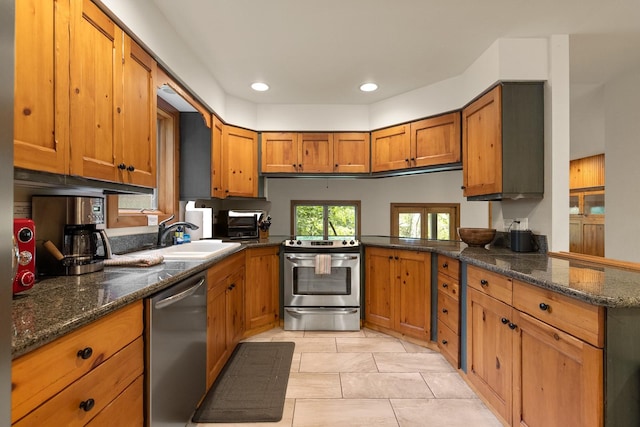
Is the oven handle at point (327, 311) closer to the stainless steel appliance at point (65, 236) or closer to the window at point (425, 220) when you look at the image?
the window at point (425, 220)

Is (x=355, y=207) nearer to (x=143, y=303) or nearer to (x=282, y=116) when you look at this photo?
(x=282, y=116)

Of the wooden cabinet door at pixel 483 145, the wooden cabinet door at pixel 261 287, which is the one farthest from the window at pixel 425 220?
the wooden cabinet door at pixel 261 287

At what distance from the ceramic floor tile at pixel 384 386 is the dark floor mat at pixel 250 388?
44cm

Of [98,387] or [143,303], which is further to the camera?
[143,303]

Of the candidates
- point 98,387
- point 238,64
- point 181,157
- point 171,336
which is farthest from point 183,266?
point 238,64

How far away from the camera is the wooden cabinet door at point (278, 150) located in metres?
3.54

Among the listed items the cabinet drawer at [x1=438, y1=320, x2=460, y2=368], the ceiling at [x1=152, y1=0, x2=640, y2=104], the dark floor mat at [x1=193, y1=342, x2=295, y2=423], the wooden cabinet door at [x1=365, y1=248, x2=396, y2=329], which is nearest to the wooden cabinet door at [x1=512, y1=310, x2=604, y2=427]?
the cabinet drawer at [x1=438, y1=320, x2=460, y2=368]

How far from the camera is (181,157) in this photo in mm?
2996

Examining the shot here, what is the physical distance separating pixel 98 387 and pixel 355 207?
3.43m

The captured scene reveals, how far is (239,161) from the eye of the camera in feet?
11.1

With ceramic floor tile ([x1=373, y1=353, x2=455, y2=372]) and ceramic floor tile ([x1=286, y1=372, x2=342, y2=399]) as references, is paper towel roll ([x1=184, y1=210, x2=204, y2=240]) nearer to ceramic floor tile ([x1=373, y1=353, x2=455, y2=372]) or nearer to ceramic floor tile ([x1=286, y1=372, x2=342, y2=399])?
ceramic floor tile ([x1=286, y1=372, x2=342, y2=399])

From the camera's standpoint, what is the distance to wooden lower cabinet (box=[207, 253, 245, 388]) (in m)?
2.02

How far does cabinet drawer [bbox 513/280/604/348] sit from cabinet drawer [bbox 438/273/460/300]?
74 centimetres

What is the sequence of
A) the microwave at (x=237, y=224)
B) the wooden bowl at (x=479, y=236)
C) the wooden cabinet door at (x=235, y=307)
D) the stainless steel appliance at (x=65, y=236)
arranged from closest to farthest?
the stainless steel appliance at (x=65, y=236), the wooden cabinet door at (x=235, y=307), the wooden bowl at (x=479, y=236), the microwave at (x=237, y=224)
